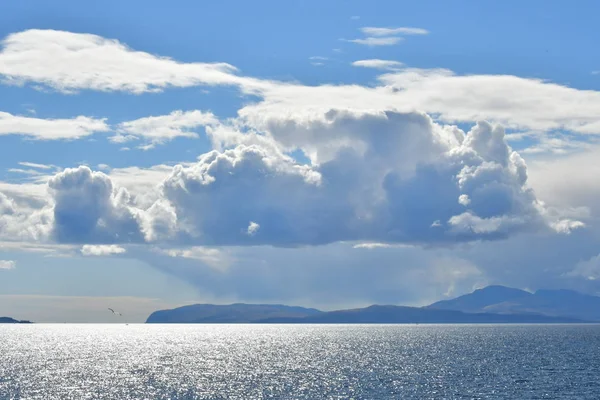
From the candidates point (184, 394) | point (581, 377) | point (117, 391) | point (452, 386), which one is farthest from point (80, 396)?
point (581, 377)

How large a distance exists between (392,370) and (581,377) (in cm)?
4646

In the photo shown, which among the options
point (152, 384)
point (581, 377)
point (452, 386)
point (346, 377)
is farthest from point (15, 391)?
point (581, 377)

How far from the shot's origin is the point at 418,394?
146m

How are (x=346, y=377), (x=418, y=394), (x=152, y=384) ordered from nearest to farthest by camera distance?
(x=418, y=394) → (x=152, y=384) → (x=346, y=377)

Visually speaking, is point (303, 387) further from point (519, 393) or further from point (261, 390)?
point (519, 393)

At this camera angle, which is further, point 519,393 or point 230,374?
point 230,374

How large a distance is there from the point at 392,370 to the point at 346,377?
20.9m

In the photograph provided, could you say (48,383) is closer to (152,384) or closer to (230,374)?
(152,384)

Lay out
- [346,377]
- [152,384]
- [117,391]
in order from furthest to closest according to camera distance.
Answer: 1. [346,377]
2. [152,384]
3. [117,391]

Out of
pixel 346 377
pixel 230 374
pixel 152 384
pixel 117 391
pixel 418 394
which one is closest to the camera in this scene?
pixel 418 394

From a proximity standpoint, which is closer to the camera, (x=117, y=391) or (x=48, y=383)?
(x=117, y=391)

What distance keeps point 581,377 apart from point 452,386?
117 feet

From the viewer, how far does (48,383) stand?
6801 inches

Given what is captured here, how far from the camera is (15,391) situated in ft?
514
